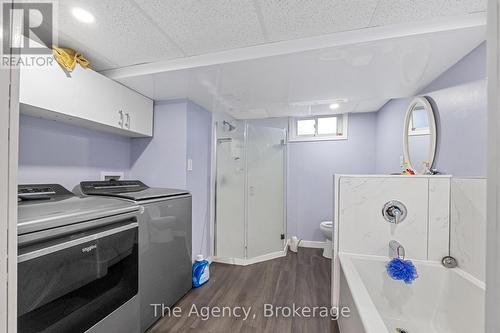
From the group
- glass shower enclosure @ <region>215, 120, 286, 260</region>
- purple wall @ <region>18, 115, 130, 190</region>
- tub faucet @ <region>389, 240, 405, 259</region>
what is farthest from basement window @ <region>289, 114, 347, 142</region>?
purple wall @ <region>18, 115, 130, 190</region>

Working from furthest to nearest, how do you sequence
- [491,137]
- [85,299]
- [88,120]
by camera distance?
[88,120] → [85,299] → [491,137]

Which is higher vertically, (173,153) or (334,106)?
(334,106)

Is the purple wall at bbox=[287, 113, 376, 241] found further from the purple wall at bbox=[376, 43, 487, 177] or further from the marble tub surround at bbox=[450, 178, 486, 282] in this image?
the marble tub surround at bbox=[450, 178, 486, 282]

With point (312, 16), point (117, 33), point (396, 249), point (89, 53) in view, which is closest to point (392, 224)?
point (396, 249)

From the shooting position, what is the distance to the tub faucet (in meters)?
1.29

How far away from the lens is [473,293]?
3.63ft

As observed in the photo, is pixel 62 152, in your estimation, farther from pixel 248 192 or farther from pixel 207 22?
pixel 248 192

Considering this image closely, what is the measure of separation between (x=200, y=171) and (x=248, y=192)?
73 cm

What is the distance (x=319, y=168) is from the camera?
10.3ft

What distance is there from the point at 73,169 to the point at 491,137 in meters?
2.34

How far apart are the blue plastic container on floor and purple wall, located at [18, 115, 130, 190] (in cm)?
129

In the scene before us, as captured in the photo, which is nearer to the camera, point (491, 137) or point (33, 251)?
point (491, 137)

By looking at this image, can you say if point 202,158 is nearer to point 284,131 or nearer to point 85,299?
point 284,131

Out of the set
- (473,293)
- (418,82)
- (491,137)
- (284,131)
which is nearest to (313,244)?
(284,131)
